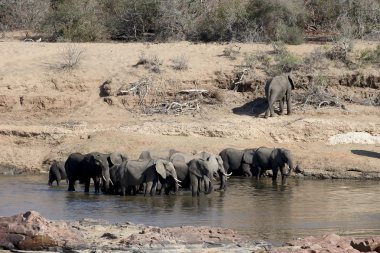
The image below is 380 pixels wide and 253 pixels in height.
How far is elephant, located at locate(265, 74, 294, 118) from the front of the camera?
28672 millimetres

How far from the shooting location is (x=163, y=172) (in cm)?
2267

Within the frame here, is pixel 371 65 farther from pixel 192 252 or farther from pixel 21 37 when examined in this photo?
pixel 192 252

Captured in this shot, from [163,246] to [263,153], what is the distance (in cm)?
1092

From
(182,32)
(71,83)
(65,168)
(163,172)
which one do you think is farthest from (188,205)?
(182,32)

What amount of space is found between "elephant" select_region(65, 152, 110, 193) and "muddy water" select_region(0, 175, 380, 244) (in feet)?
1.16

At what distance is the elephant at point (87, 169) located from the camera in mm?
23562

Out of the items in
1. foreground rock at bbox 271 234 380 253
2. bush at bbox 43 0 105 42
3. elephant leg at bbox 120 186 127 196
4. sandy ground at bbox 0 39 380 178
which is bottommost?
foreground rock at bbox 271 234 380 253

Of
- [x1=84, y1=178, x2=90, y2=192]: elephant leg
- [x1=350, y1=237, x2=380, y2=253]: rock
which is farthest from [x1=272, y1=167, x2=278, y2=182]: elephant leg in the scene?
[x1=350, y1=237, x2=380, y2=253]: rock

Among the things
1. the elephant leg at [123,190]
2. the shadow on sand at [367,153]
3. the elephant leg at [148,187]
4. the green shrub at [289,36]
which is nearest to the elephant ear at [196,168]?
the elephant leg at [148,187]

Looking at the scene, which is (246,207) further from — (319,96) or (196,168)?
(319,96)

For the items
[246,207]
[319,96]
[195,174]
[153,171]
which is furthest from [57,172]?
[319,96]

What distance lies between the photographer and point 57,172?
24594 mm

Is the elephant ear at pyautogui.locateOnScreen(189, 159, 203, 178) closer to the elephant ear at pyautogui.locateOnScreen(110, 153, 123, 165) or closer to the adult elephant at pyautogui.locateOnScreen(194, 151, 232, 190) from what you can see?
the adult elephant at pyautogui.locateOnScreen(194, 151, 232, 190)

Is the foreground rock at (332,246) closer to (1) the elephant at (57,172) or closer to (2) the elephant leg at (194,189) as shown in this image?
(2) the elephant leg at (194,189)
